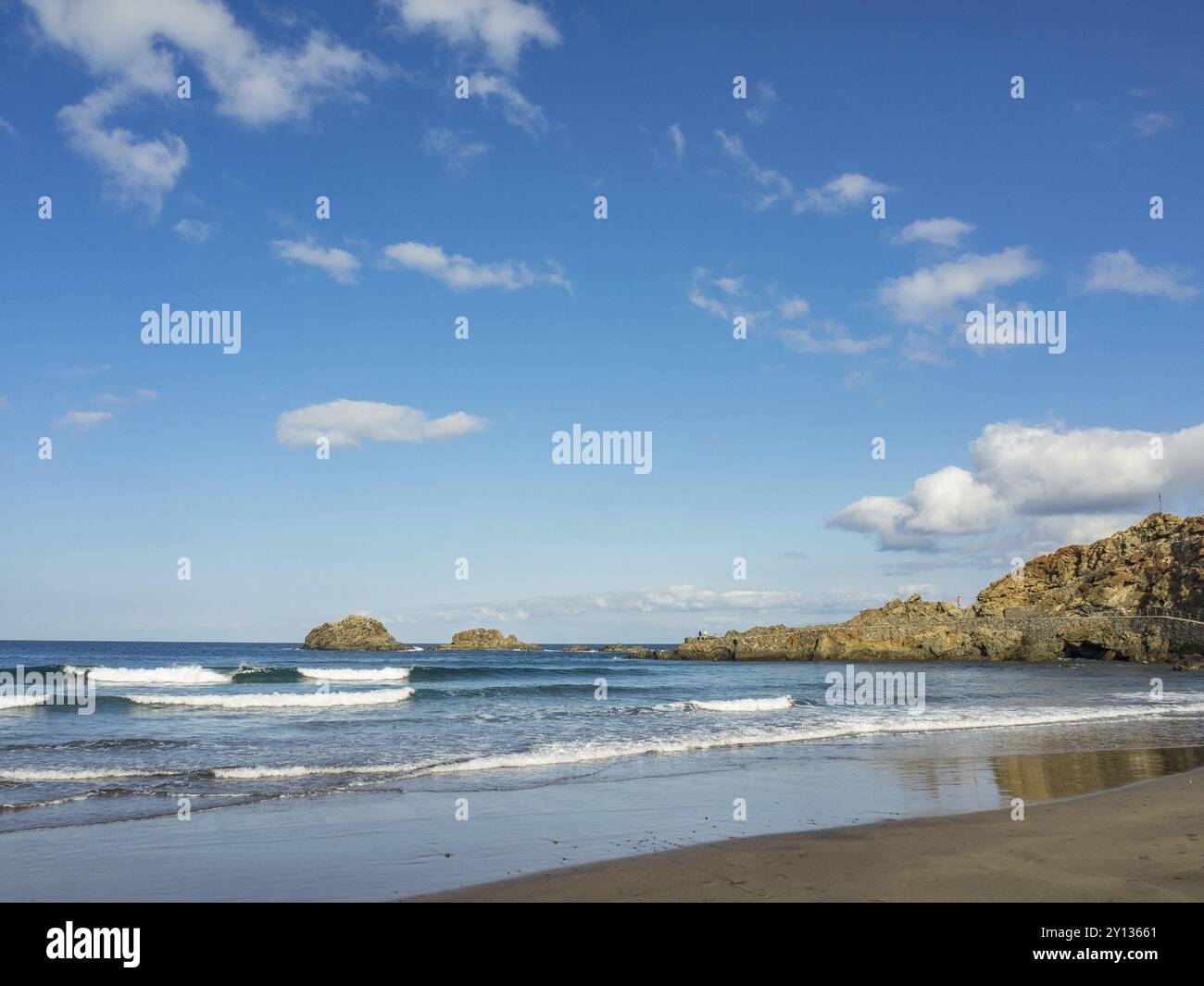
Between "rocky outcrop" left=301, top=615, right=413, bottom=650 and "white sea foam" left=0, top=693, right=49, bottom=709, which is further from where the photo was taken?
"rocky outcrop" left=301, top=615, right=413, bottom=650

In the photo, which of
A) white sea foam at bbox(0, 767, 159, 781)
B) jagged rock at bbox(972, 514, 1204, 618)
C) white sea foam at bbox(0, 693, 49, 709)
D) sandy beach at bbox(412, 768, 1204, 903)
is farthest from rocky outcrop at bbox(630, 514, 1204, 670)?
white sea foam at bbox(0, 767, 159, 781)

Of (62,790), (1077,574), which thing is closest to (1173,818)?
(62,790)

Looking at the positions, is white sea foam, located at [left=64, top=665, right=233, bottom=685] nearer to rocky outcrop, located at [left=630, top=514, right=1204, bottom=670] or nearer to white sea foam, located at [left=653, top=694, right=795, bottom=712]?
white sea foam, located at [left=653, top=694, right=795, bottom=712]

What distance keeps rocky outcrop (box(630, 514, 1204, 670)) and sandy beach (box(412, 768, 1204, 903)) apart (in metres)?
67.6

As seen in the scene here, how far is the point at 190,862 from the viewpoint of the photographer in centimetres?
836

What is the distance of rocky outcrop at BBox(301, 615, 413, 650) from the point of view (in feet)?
365

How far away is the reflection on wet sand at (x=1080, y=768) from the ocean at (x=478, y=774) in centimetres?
9

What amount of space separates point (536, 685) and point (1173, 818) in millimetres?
32846

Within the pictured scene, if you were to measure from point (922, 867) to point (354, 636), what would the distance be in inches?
4395

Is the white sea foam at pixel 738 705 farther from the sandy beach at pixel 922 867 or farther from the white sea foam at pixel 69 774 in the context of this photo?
the sandy beach at pixel 922 867

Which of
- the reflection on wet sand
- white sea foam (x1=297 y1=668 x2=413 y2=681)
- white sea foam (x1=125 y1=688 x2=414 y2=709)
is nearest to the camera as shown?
the reflection on wet sand

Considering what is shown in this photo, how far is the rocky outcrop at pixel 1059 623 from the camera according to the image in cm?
6994
